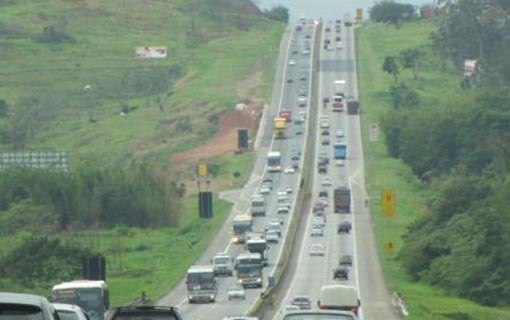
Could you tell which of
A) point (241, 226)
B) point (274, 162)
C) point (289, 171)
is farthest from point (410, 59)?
point (241, 226)

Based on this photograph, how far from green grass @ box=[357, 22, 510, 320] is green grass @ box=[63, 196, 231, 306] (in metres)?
10.8

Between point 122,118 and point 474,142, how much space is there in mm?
38095

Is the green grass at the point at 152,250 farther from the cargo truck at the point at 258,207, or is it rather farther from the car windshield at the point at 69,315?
the car windshield at the point at 69,315

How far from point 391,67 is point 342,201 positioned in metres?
66.0

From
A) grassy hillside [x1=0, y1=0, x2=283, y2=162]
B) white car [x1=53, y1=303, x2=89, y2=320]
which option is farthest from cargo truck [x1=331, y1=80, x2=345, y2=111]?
white car [x1=53, y1=303, x2=89, y2=320]

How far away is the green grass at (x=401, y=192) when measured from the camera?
241ft

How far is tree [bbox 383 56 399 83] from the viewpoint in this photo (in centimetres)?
18788

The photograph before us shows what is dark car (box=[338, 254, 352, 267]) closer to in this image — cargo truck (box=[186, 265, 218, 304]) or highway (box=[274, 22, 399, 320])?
highway (box=[274, 22, 399, 320])

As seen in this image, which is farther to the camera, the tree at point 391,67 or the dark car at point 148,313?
the tree at point 391,67

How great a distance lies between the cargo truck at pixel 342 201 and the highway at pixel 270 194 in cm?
348

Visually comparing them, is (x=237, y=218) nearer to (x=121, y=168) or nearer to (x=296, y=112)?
(x=121, y=168)

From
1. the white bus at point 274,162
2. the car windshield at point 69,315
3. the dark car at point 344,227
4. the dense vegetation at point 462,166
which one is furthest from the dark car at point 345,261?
the car windshield at point 69,315

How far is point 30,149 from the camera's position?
156875 mm

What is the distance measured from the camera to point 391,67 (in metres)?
188
